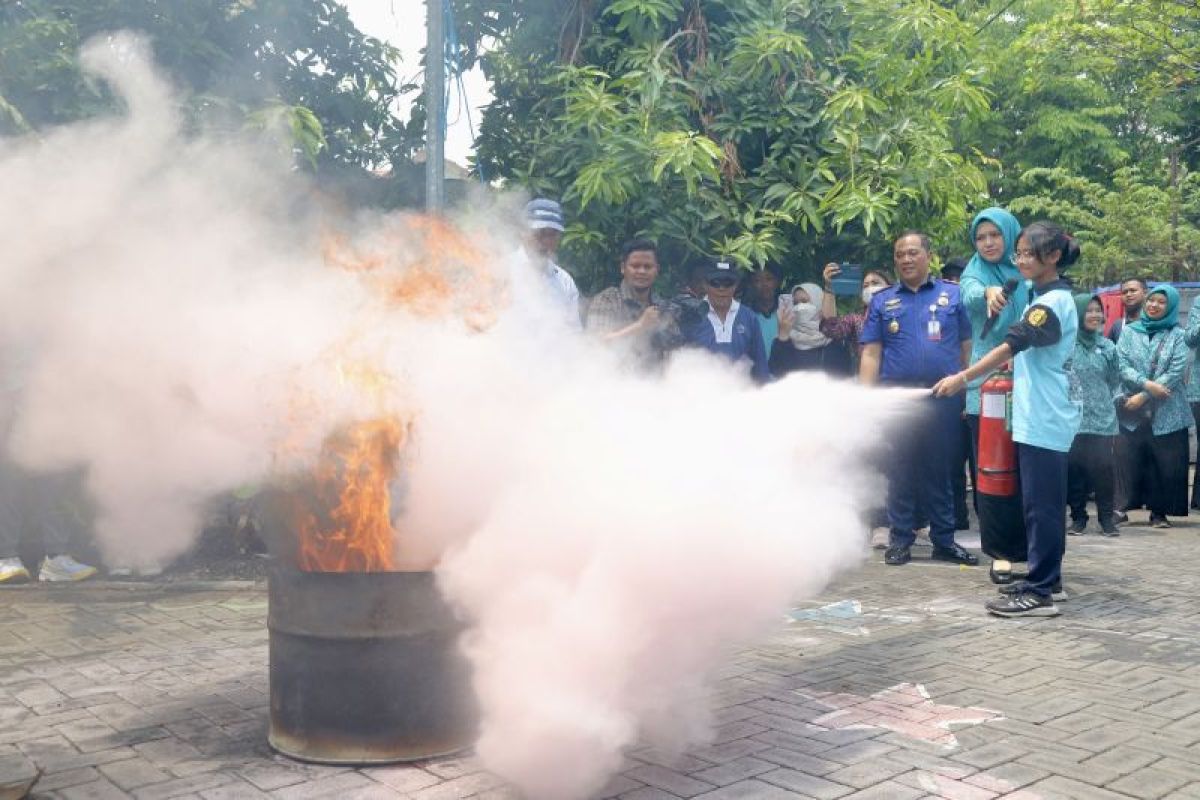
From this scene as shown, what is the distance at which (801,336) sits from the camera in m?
9.24

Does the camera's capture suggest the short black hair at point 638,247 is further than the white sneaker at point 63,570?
No

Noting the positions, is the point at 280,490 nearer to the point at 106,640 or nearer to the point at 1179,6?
the point at 106,640

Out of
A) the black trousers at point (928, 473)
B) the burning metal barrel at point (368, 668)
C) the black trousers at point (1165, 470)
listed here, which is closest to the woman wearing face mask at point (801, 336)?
the black trousers at point (928, 473)

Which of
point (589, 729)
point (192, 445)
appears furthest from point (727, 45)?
point (589, 729)

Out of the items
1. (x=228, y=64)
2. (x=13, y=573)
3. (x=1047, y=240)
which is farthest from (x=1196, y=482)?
(x=13, y=573)

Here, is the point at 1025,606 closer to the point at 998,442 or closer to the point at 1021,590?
the point at 1021,590

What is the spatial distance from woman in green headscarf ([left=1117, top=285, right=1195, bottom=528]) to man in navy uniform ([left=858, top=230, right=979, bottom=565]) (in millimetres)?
3599

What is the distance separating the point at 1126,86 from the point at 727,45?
2104cm

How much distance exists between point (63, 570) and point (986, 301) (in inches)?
256

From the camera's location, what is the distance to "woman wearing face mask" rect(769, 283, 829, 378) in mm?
9234

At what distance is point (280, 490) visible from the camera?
4438 millimetres

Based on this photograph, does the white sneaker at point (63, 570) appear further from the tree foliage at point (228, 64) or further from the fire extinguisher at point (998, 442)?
the fire extinguisher at point (998, 442)

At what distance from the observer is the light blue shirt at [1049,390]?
6488 mm

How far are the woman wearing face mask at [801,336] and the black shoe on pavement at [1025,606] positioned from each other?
300cm
